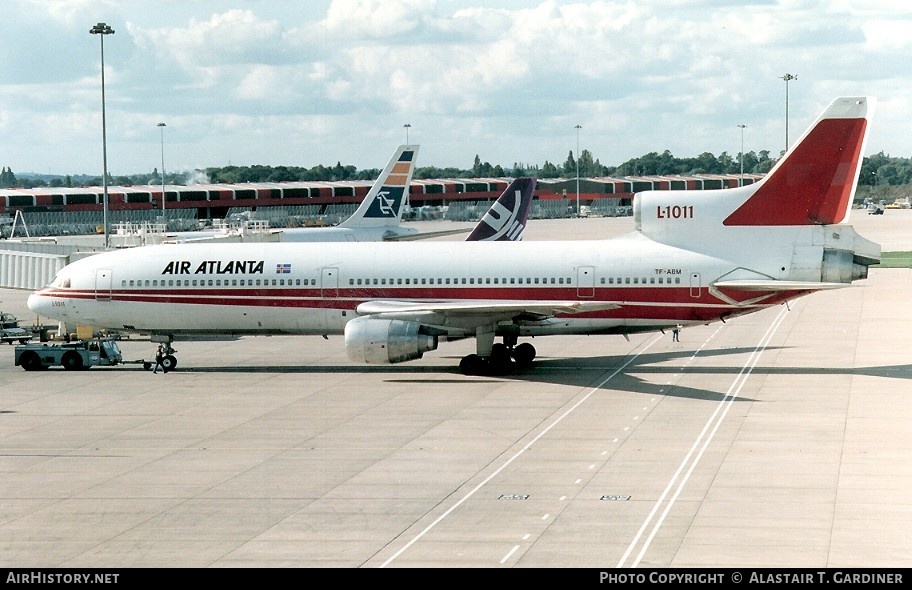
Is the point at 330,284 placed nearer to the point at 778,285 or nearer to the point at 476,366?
the point at 476,366

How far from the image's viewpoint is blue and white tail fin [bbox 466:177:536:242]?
7006 centimetres

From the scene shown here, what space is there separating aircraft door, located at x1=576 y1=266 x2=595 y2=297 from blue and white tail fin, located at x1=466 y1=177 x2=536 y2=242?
26.6m

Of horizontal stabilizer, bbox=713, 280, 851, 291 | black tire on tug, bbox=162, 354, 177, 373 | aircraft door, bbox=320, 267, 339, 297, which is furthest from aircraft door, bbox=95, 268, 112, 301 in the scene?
horizontal stabilizer, bbox=713, 280, 851, 291

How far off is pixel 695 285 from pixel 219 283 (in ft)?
56.4

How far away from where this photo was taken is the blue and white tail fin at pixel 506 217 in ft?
230

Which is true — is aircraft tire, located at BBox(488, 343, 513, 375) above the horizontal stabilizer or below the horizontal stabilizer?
below

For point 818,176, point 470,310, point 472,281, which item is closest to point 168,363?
point 472,281

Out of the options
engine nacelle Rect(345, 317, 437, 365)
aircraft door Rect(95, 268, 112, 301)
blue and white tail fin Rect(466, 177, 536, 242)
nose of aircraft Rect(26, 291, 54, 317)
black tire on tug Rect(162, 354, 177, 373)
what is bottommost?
black tire on tug Rect(162, 354, 177, 373)

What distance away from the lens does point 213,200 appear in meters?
177

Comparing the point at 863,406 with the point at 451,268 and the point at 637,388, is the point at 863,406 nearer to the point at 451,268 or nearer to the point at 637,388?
the point at 637,388

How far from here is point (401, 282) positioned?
4438cm

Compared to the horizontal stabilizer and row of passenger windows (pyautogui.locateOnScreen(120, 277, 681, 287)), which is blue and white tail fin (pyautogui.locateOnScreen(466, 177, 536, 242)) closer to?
row of passenger windows (pyautogui.locateOnScreen(120, 277, 681, 287))

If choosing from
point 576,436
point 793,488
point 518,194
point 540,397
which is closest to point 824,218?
point 540,397

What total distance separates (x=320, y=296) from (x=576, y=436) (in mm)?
15304
